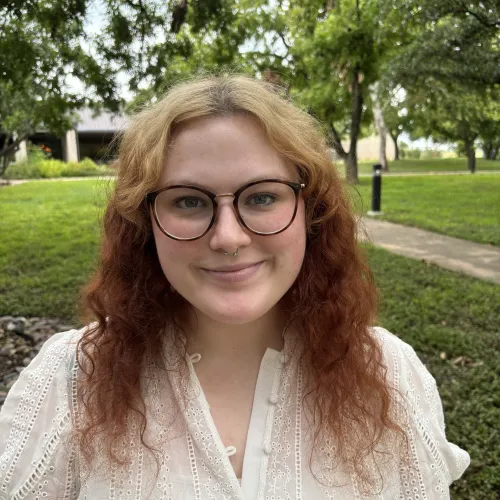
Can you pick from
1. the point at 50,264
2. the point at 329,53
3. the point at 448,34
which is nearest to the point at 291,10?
the point at 329,53

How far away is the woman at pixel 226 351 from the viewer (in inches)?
46.4

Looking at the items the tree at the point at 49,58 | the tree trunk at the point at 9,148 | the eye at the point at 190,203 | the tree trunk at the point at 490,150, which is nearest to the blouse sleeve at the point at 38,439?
the eye at the point at 190,203

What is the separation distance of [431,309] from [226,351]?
360 centimetres

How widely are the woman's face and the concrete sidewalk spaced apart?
472 cm

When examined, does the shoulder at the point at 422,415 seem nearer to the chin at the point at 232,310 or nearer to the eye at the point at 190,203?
the chin at the point at 232,310

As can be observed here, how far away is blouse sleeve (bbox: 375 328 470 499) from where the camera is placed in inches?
53.2

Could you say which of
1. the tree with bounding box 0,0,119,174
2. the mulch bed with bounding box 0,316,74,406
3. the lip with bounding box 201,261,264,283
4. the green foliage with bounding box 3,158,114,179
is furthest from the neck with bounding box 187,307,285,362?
the green foliage with bounding box 3,158,114,179

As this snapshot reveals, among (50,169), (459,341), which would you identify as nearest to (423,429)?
(459,341)

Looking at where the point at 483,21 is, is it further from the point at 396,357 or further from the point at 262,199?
the point at 262,199

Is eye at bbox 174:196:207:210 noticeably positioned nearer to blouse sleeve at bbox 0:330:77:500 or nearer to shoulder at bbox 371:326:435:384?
blouse sleeve at bbox 0:330:77:500

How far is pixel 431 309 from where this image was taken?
4590 millimetres

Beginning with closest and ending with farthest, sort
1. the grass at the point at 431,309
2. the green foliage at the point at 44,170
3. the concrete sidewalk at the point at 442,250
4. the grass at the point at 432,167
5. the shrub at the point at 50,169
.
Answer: the grass at the point at 431,309 < the concrete sidewalk at the point at 442,250 < the green foliage at the point at 44,170 < the shrub at the point at 50,169 < the grass at the point at 432,167

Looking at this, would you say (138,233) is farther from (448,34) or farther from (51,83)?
(448,34)

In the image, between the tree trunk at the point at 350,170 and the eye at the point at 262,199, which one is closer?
the eye at the point at 262,199
